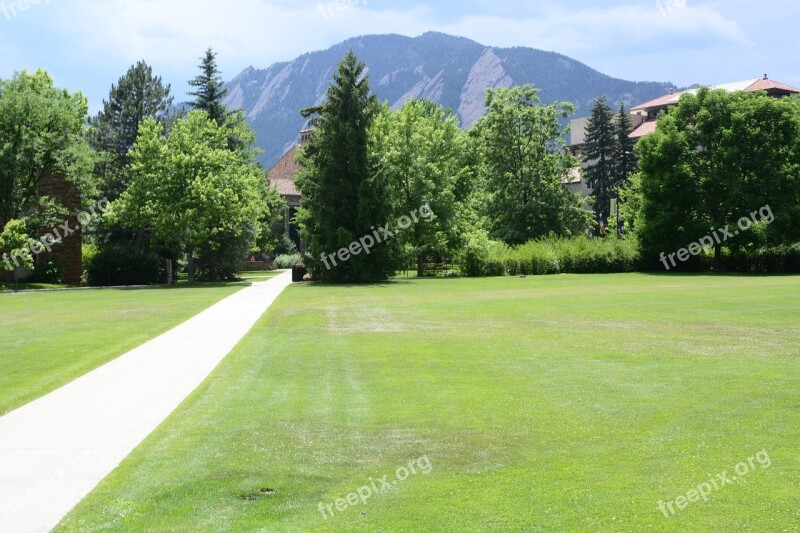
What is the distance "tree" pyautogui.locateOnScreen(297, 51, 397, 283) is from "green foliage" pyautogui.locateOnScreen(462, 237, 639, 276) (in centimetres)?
812

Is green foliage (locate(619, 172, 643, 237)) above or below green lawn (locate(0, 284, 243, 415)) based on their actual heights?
above

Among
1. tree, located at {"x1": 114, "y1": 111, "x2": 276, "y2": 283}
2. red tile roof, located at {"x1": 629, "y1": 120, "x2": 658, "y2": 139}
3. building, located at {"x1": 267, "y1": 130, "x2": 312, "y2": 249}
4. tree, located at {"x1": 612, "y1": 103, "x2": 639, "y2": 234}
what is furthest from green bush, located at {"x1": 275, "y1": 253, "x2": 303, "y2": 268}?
red tile roof, located at {"x1": 629, "y1": 120, "x2": 658, "y2": 139}

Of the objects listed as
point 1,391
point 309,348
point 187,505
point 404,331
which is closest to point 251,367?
point 309,348

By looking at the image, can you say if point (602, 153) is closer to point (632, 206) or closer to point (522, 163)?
point (632, 206)

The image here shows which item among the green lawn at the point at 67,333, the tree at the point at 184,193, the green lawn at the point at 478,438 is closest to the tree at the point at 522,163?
the tree at the point at 184,193

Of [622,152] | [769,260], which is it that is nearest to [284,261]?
[622,152]

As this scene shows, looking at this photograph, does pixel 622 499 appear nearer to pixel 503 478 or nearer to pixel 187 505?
pixel 503 478

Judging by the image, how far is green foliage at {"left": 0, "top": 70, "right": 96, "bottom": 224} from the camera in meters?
45.4

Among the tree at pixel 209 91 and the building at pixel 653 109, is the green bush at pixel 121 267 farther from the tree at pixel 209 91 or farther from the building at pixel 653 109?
the building at pixel 653 109

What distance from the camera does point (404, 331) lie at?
731 inches

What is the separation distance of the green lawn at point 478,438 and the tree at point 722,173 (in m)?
38.9

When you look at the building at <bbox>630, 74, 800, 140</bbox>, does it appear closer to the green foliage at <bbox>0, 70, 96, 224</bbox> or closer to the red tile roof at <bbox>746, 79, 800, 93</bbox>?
the red tile roof at <bbox>746, 79, 800, 93</bbox>

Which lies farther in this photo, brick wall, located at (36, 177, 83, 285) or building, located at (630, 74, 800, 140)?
building, located at (630, 74, 800, 140)

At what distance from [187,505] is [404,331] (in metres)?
12.8
